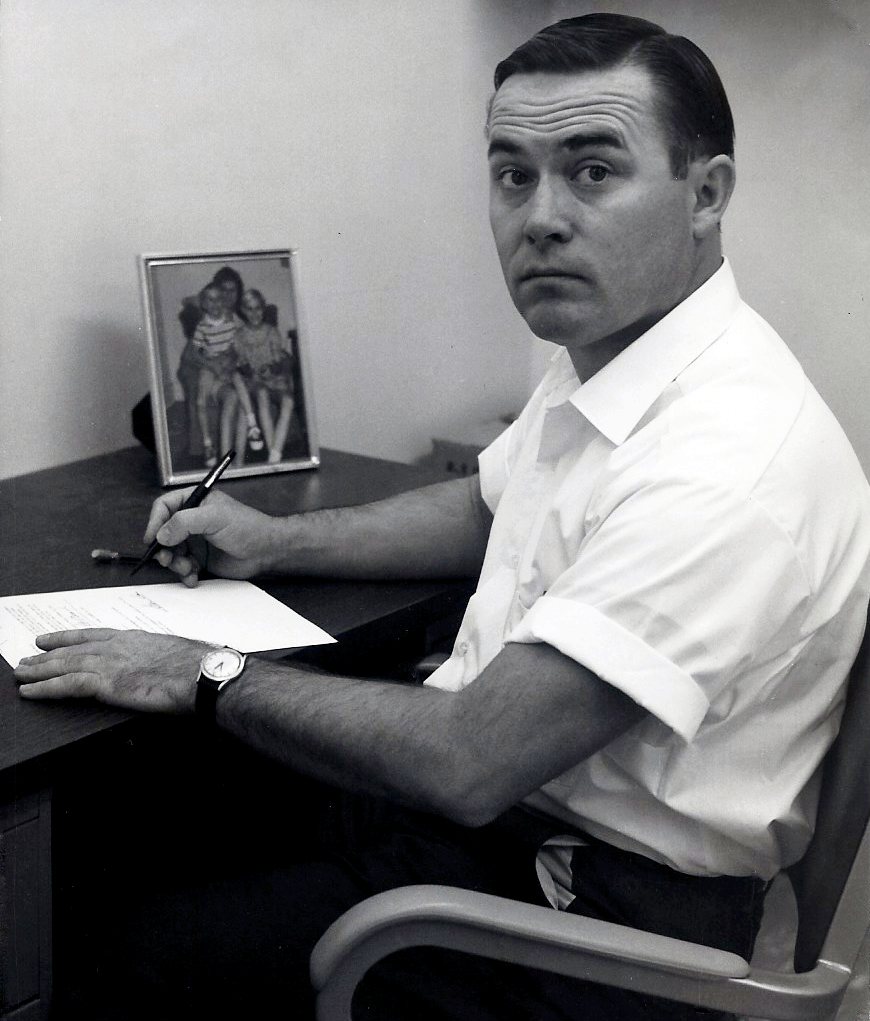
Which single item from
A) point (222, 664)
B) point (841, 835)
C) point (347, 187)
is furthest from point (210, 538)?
point (347, 187)

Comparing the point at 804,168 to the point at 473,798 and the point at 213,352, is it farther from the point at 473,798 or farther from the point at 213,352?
the point at 473,798

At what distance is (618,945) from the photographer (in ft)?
2.63

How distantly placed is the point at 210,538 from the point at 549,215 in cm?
54

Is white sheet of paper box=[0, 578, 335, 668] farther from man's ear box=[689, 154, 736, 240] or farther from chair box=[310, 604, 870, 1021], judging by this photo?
man's ear box=[689, 154, 736, 240]

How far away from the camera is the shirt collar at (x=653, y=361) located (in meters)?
1.04

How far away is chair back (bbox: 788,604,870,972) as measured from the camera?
0.88 m

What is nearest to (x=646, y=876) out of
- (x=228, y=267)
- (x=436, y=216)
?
(x=228, y=267)

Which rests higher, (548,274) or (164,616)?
(548,274)

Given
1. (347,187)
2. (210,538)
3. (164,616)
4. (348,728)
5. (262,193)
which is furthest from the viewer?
(347,187)

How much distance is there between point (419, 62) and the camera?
6.65 ft

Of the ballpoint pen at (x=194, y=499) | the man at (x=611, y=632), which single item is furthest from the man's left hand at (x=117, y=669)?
the ballpoint pen at (x=194, y=499)

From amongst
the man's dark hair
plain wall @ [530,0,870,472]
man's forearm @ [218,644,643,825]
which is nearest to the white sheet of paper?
man's forearm @ [218,644,643,825]

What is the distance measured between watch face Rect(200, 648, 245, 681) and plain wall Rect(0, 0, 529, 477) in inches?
27.5

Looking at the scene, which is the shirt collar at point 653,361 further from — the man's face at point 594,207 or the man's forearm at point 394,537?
the man's forearm at point 394,537
